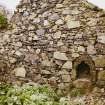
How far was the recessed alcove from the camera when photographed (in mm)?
8484

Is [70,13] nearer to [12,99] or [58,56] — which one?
[58,56]

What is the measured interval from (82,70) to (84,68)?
0.08 meters

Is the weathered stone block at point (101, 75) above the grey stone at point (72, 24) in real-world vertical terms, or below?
below

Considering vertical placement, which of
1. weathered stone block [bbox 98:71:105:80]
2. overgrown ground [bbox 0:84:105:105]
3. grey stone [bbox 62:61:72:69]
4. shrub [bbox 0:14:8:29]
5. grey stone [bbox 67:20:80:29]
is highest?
shrub [bbox 0:14:8:29]

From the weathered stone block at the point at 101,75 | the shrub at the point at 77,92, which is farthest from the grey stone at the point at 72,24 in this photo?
the shrub at the point at 77,92

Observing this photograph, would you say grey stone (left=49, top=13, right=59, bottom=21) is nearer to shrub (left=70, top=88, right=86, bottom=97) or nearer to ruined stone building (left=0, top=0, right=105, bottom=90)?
ruined stone building (left=0, top=0, right=105, bottom=90)

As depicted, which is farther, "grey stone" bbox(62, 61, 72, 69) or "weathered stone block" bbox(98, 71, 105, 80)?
"grey stone" bbox(62, 61, 72, 69)

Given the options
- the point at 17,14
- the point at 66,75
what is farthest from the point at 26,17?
the point at 66,75

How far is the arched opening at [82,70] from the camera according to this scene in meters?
8.69

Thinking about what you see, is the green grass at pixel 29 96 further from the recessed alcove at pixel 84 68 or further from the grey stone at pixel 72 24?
the grey stone at pixel 72 24

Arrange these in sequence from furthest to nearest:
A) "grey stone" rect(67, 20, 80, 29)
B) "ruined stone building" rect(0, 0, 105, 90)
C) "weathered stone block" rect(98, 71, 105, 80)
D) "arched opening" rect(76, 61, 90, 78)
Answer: "grey stone" rect(67, 20, 80, 29) < "arched opening" rect(76, 61, 90, 78) < "ruined stone building" rect(0, 0, 105, 90) < "weathered stone block" rect(98, 71, 105, 80)

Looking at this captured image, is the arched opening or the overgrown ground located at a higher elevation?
the arched opening

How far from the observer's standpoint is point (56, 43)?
Answer: 8969 millimetres

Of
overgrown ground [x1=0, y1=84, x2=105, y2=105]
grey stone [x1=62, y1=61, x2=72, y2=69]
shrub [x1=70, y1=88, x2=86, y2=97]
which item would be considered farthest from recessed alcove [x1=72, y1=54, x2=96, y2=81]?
overgrown ground [x1=0, y1=84, x2=105, y2=105]
